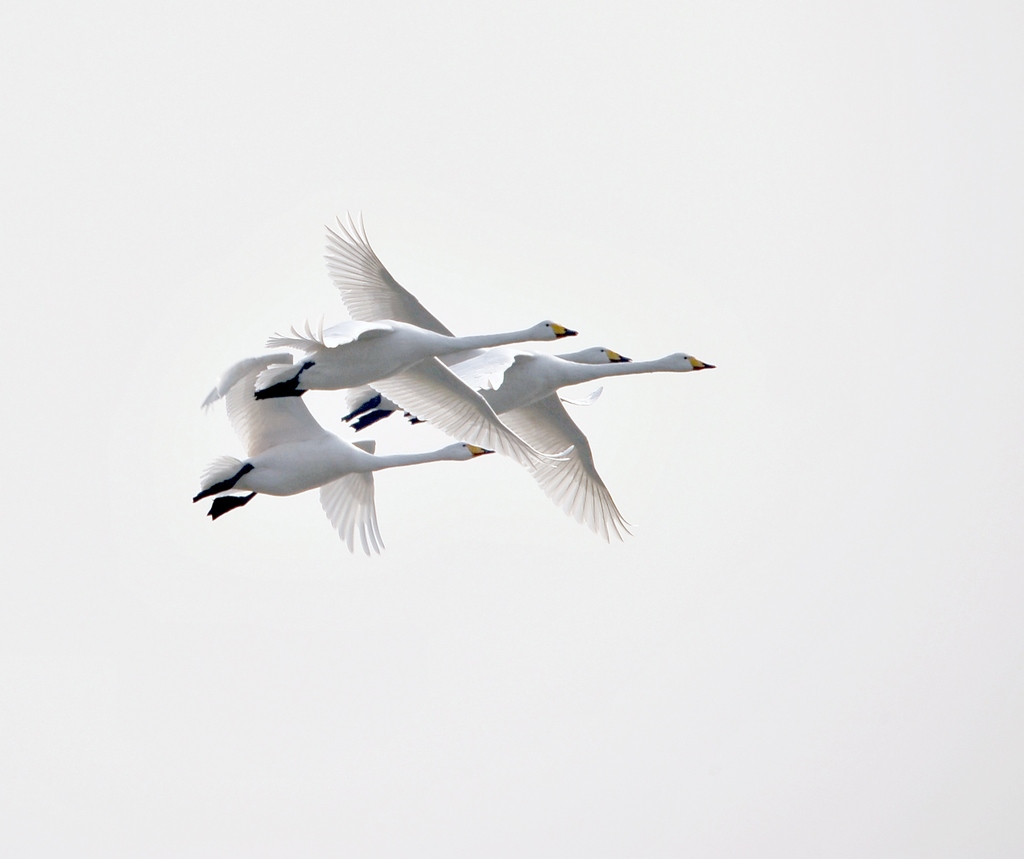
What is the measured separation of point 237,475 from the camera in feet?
73.2

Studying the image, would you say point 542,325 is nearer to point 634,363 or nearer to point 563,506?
point 634,363

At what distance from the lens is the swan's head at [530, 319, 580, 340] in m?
23.4

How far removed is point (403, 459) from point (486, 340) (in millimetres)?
1745

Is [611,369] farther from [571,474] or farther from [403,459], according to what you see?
[403,459]

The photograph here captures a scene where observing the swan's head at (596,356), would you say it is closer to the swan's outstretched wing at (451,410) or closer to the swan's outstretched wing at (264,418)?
the swan's outstretched wing at (451,410)

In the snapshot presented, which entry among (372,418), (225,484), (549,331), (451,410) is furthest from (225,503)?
(549,331)

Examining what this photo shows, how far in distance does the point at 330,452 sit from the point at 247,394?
4.36ft

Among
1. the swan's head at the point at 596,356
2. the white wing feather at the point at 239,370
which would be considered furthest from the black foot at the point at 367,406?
the white wing feather at the point at 239,370

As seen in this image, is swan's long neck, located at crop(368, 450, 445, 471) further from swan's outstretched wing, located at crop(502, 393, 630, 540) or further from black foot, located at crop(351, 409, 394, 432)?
swan's outstretched wing, located at crop(502, 393, 630, 540)

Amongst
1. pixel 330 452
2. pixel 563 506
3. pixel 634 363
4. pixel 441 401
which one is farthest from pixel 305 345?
pixel 563 506

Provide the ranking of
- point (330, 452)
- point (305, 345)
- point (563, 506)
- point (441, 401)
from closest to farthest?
point (305, 345), point (330, 452), point (441, 401), point (563, 506)

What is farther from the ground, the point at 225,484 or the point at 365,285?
the point at 365,285

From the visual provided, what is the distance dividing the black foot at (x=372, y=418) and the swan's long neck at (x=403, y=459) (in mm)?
3205

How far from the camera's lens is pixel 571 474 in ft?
94.0
